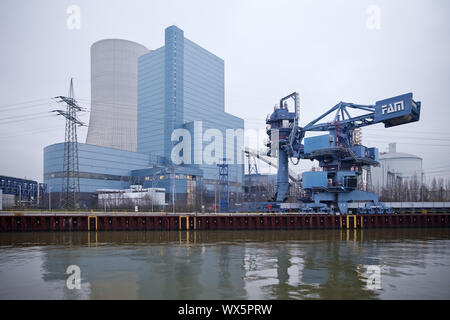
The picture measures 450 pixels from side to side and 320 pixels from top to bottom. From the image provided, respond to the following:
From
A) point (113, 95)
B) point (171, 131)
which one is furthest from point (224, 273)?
point (171, 131)

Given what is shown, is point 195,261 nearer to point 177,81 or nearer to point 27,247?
point 27,247

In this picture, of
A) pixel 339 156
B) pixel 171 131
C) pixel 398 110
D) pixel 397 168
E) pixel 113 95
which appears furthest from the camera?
pixel 171 131

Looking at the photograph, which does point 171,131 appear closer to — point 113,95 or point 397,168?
point 113,95

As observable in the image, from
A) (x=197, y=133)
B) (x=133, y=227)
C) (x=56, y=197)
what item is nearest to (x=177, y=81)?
(x=197, y=133)

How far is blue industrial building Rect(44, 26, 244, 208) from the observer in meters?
103

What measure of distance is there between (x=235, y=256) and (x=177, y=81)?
4581 inches

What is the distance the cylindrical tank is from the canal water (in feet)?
313

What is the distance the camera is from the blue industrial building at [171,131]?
338 ft

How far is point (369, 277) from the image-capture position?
589 inches

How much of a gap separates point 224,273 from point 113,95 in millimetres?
112893

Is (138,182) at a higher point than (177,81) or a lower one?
lower

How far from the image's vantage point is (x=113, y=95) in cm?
11775

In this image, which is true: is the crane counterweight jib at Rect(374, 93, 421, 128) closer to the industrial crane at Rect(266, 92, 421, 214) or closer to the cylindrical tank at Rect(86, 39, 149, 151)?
the industrial crane at Rect(266, 92, 421, 214)

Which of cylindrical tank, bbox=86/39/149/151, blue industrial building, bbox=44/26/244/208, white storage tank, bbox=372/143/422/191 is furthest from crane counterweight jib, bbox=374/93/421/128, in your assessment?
cylindrical tank, bbox=86/39/149/151
